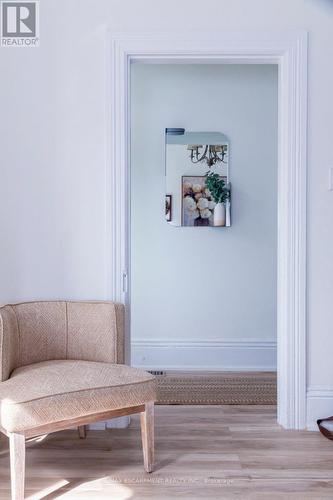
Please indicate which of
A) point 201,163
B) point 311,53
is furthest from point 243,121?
point 311,53

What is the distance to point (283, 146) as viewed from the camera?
273 cm

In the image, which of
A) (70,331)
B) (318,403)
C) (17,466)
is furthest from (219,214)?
(17,466)

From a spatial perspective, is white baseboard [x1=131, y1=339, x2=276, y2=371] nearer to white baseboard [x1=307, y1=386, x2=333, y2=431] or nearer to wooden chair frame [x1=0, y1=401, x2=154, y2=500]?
white baseboard [x1=307, y1=386, x2=333, y2=431]

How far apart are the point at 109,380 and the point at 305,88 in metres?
1.82

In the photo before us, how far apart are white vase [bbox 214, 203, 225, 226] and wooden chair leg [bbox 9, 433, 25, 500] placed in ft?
8.04

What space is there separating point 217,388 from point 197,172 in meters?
1.65

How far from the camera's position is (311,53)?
2691 millimetres

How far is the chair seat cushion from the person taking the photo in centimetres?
191

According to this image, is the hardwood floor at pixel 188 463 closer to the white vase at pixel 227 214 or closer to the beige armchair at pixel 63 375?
the beige armchair at pixel 63 375

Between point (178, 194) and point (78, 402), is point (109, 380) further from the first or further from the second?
point (178, 194)

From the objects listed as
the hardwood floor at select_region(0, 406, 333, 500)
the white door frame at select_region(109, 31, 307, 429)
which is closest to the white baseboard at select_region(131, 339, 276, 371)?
the hardwood floor at select_region(0, 406, 333, 500)

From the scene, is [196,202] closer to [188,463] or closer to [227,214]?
[227,214]

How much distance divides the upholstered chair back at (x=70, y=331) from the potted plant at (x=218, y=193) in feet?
5.42

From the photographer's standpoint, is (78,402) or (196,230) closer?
(78,402)
